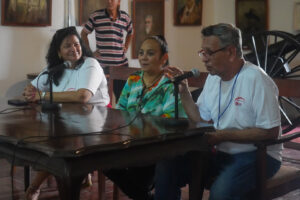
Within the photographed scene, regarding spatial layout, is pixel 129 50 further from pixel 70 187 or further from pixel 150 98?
pixel 70 187

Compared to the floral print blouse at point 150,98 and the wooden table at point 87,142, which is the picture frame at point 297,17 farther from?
the wooden table at point 87,142

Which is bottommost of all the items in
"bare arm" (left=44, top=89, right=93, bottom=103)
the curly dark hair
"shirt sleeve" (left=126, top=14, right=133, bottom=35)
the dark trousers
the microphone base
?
the dark trousers

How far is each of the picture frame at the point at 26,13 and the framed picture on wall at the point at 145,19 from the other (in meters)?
1.40

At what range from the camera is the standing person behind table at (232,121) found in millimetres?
2428

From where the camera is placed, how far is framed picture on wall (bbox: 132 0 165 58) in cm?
673

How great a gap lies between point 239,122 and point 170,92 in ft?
1.43

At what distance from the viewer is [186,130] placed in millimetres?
2166

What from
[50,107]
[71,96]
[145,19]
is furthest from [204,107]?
[145,19]

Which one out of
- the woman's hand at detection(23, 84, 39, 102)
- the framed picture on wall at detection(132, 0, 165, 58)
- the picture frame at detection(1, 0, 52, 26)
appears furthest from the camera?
the framed picture on wall at detection(132, 0, 165, 58)

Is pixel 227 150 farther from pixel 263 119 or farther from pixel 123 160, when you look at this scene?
pixel 123 160

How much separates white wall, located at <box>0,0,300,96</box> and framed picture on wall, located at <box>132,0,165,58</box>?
100mm

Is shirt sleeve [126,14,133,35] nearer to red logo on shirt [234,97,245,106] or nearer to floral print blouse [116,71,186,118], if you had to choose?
floral print blouse [116,71,186,118]

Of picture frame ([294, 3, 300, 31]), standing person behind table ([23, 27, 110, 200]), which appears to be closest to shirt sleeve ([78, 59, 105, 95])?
standing person behind table ([23, 27, 110, 200])

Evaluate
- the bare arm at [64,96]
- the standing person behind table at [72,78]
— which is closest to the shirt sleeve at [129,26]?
the standing person behind table at [72,78]
